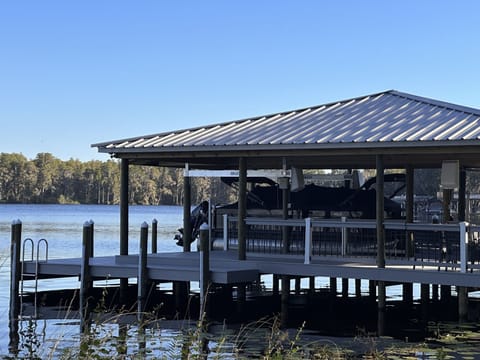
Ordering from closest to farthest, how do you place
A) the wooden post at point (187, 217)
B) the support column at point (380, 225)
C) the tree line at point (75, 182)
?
the support column at point (380, 225), the wooden post at point (187, 217), the tree line at point (75, 182)

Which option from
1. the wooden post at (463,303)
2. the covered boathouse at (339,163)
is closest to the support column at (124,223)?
the covered boathouse at (339,163)

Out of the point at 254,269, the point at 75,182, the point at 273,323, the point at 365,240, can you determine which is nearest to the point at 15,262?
the point at 254,269

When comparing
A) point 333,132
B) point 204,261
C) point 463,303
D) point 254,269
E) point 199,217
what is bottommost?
point 463,303

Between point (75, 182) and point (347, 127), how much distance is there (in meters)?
141

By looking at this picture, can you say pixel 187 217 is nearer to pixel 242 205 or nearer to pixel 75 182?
pixel 242 205

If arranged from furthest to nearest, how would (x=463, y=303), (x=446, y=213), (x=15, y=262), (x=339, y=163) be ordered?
(x=339, y=163) → (x=446, y=213) → (x=15, y=262) → (x=463, y=303)

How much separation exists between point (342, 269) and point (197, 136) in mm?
5747

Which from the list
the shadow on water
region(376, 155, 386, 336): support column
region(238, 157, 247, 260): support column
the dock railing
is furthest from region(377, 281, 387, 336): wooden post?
region(238, 157, 247, 260): support column

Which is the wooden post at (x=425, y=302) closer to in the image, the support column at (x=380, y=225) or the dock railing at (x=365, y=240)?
the dock railing at (x=365, y=240)

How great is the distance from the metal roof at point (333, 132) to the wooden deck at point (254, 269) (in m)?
2.63

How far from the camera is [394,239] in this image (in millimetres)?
23922

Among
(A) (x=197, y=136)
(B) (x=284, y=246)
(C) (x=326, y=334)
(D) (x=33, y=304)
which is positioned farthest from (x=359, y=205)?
(D) (x=33, y=304)

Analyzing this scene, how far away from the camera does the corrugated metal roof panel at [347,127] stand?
21250mm

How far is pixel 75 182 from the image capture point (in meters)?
161
